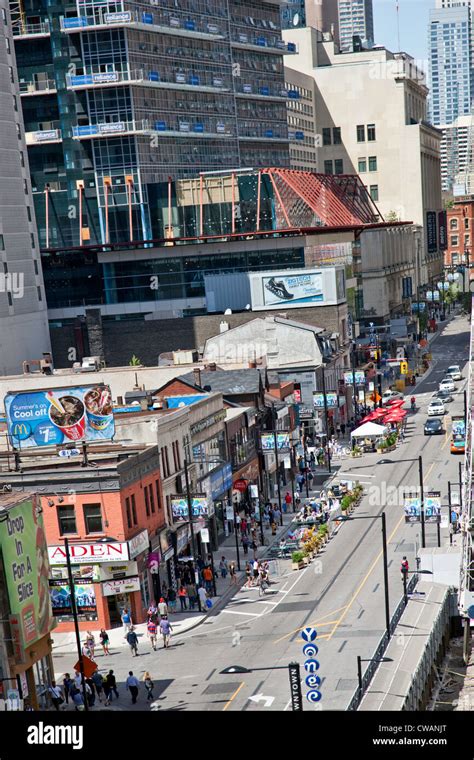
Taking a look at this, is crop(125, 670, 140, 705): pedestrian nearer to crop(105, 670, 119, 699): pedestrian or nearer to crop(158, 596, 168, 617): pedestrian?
crop(105, 670, 119, 699): pedestrian

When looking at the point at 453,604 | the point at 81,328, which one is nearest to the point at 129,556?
the point at 453,604

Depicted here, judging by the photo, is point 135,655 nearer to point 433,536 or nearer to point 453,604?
point 453,604

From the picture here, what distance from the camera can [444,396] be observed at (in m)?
114

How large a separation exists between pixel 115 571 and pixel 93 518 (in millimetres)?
2534

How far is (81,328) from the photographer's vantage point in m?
131

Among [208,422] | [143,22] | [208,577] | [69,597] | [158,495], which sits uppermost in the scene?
[143,22]

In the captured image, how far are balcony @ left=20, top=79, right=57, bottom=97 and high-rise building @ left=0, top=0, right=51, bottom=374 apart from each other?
17.1m

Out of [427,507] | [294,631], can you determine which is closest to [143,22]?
[427,507]

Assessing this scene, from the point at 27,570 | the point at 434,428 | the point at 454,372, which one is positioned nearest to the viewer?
the point at 27,570

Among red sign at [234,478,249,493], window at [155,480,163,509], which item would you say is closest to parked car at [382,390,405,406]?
red sign at [234,478,249,493]

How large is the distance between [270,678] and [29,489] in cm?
1672

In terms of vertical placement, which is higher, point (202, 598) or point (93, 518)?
point (93, 518)

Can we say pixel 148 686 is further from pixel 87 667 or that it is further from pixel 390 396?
pixel 390 396

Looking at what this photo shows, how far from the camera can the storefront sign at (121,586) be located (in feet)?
174
